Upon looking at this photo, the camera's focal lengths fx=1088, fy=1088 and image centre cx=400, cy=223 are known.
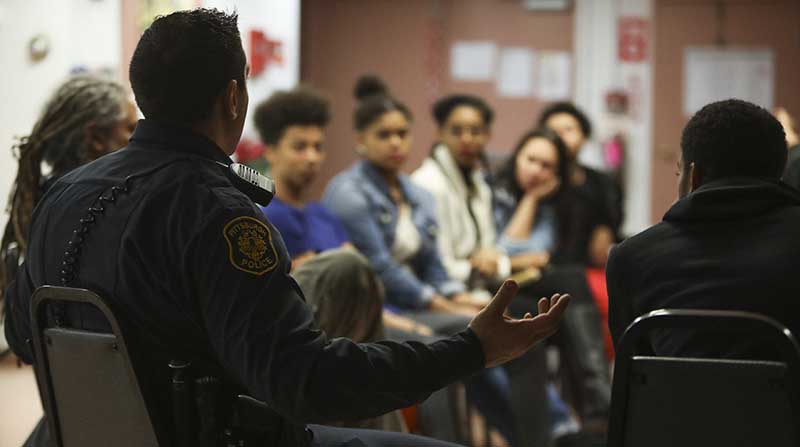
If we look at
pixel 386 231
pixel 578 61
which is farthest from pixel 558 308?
pixel 578 61

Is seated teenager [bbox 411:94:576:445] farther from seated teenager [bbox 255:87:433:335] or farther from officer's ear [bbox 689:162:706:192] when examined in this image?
officer's ear [bbox 689:162:706:192]

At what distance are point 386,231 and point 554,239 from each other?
81cm

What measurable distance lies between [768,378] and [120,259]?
3.25ft

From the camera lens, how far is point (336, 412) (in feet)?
4.97

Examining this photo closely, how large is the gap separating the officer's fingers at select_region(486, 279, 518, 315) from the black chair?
213mm

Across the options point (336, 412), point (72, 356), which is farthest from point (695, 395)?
point (72, 356)

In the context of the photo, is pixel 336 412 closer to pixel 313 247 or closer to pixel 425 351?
pixel 425 351

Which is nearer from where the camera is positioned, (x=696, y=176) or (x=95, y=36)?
(x=696, y=176)

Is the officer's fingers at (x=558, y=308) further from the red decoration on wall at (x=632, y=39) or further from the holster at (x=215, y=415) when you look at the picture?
the red decoration on wall at (x=632, y=39)

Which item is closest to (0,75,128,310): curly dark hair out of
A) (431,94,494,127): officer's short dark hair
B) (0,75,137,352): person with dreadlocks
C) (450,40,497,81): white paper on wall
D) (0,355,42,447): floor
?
(0,75,137,352): person with dreadlocks

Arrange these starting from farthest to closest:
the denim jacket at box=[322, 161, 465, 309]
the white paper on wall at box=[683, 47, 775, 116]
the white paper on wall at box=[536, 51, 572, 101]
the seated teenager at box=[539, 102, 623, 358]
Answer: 1. the white paper on wall at box=[536, 51, 572, 101]
2. the white paper on wall at box=[683, 47, 775, 116]
3. the seated teenager at box=[539, 102, 623, 358]
4. the denim jacket at box=[322, 161, 465, 309]

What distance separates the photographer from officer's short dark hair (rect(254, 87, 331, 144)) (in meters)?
3.69

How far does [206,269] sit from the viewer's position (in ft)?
4.96

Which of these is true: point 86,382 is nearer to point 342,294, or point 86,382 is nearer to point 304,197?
point 342,294
